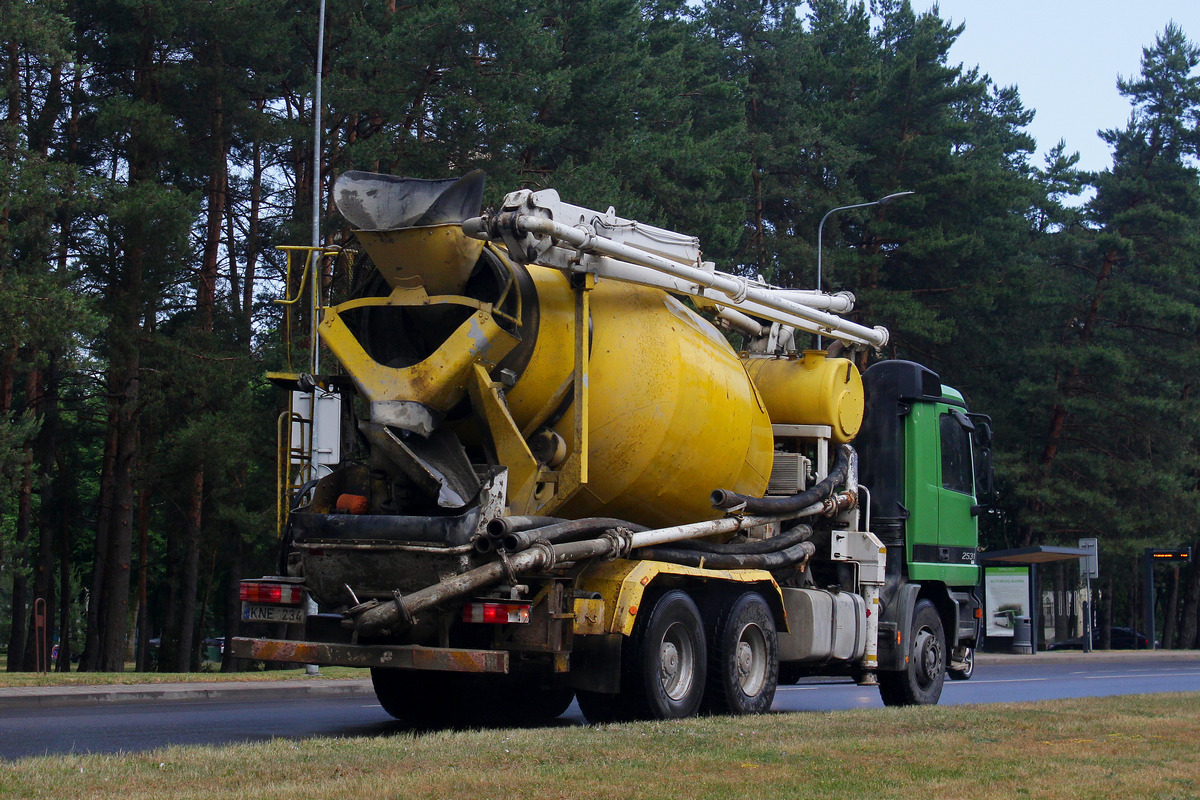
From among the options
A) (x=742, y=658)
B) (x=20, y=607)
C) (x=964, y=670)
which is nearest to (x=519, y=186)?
(x=964, y=670)

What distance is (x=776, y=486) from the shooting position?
477 inches

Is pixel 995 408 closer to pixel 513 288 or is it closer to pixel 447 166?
pixel 447 166

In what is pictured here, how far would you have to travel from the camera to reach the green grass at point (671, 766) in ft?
20.5

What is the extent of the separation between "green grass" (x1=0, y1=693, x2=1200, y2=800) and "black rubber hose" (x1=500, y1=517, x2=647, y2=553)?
121 centimetres

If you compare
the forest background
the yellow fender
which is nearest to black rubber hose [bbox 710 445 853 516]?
the yellow fender

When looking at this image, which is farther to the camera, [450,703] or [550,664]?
[450,703]

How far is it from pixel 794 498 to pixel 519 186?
14406mm

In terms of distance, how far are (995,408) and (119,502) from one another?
26.8m

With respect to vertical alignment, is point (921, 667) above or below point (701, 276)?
below

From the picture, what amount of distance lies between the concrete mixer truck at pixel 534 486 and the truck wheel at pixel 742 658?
0.02m

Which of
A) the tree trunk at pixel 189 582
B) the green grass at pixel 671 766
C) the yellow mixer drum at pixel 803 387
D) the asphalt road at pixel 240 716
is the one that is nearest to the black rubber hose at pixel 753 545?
the yellow mixer drum at pixel 803 387

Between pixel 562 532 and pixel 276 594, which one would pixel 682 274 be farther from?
pixel 276 594

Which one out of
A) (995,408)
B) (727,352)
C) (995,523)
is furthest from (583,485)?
(995,523)

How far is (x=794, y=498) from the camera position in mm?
11797
